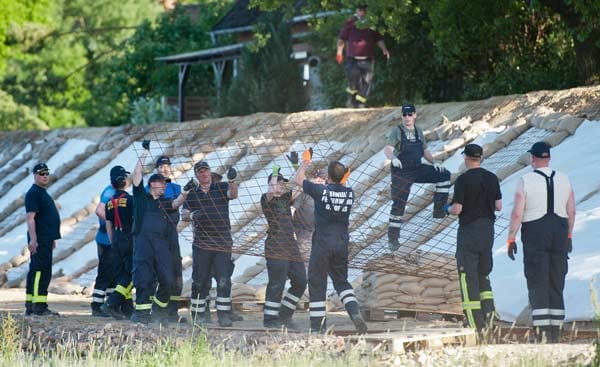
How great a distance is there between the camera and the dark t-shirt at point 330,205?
40.0 ft

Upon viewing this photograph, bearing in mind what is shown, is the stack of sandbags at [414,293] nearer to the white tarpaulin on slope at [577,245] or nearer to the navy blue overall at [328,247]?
the white tarpaulin on slope at [577,245]

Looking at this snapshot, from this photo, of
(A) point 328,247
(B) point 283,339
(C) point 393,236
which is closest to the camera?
(B) point 283,339

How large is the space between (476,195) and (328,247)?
4.92ft

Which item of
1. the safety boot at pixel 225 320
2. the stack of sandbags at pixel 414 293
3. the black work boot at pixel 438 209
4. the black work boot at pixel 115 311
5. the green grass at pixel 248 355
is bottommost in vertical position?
the green grass at pixel 248 355

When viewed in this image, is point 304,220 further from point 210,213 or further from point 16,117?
point 16,117

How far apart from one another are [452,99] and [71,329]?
15279 millimetres

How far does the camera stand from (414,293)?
1370cm

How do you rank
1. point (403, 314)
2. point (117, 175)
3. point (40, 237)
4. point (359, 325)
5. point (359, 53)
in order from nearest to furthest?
1. point (359, 325)
2. point (403, 314)
3. point (117, 175)
4. point (40, 237)
5. point (359, 53)

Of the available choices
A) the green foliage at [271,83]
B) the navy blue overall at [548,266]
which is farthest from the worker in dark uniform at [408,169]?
the green foliage at [271,83]

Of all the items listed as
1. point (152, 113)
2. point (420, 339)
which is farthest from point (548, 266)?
point (152, 113)

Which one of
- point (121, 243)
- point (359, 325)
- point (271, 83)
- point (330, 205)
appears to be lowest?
point (359, 325)

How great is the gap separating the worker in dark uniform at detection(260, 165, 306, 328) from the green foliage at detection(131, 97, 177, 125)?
75.8ft

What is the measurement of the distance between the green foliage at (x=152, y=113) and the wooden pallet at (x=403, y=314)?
74.3 feet

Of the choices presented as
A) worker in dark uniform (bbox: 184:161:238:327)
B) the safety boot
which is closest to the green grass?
the safety boot
